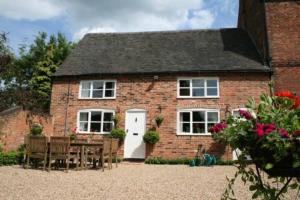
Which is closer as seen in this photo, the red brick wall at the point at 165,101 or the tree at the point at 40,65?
the red brick wall at the point at 165,101

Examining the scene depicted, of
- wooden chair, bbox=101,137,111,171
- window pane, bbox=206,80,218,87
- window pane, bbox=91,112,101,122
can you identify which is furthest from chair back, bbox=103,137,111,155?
window pane, bbox=206,80,218,87

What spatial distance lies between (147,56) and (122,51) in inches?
72.4

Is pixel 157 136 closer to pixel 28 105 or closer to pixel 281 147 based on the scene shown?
pixel 28 105

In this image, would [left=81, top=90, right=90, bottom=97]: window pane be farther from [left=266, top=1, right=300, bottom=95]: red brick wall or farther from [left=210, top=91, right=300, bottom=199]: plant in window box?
[left=210, top=91, right=300, bottom=199]: plant in window box

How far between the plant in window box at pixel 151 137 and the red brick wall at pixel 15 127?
5565 millimetres

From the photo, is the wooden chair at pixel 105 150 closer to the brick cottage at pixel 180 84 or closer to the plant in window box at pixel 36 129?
the brick cottage at pixel 180 84

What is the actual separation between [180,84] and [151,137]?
3.31 meters

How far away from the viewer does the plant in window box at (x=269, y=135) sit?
2502 millimetres

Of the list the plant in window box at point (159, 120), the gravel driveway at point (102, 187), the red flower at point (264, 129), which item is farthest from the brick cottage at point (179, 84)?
the red flower at point (264, 129)

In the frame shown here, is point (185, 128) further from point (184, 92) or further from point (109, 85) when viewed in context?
point (109, 85)

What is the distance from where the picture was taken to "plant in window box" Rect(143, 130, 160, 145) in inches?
594

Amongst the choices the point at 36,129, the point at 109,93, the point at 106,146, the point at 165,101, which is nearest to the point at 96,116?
the point at 109,93

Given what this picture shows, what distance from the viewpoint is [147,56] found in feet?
58.8

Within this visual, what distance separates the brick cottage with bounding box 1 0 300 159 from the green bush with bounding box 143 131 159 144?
0.40m
